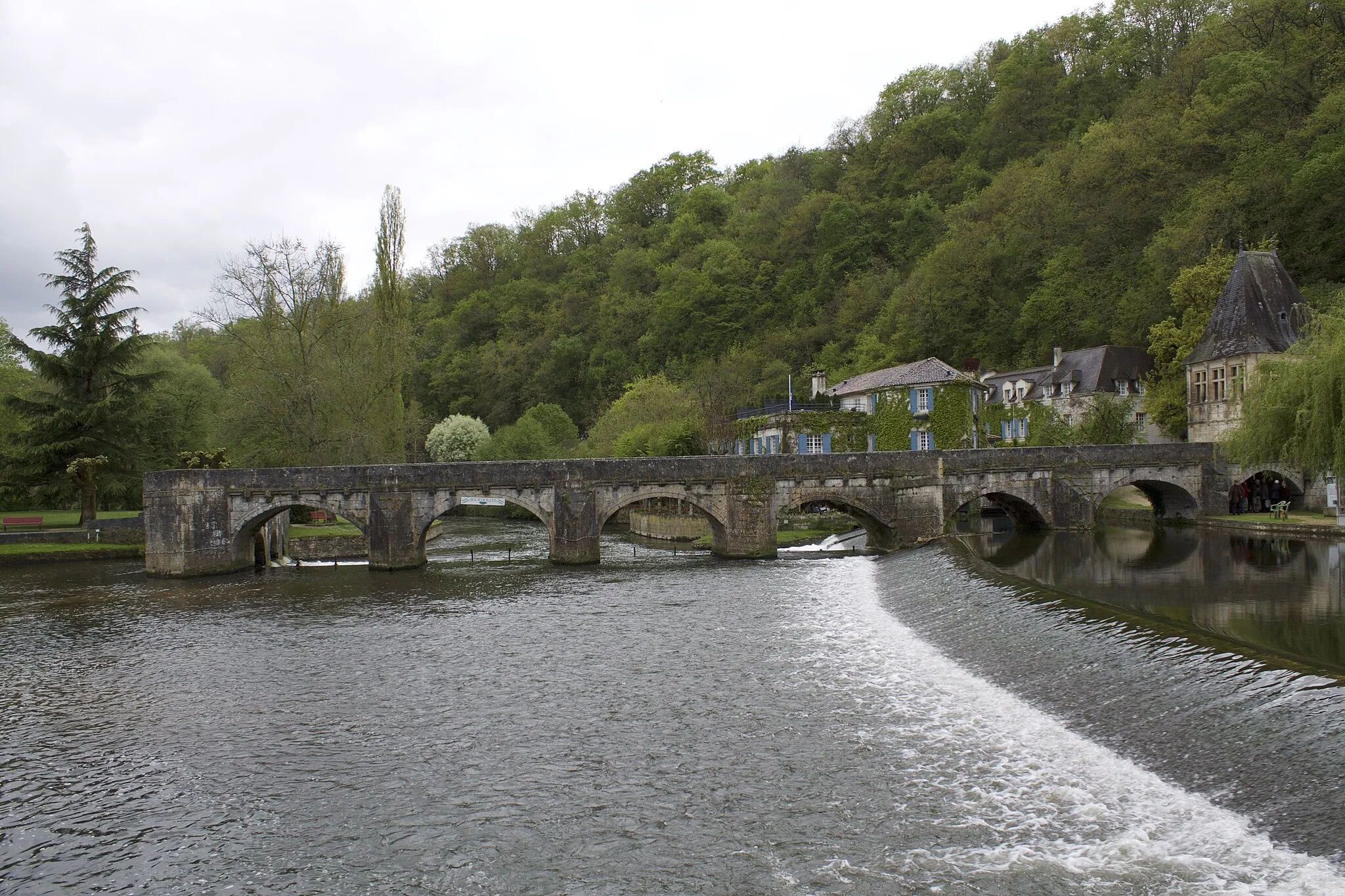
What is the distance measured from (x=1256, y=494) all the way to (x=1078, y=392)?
13602 millimetres

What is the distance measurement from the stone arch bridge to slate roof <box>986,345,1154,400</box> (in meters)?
21.9

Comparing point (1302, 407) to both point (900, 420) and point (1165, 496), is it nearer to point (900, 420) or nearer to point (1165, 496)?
point (1165, 496)

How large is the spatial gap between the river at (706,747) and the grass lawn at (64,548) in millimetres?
17884

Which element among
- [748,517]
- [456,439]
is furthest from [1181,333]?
[456,439]

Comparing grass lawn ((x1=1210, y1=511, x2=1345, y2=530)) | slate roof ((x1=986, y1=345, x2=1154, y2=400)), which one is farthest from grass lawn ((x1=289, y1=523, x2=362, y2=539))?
slate roof ((x1=986, y1=345, x2=1154, y2=400))

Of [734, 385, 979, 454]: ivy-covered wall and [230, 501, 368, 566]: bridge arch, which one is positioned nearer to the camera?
[230, 501, 368, 566]: bridge arch

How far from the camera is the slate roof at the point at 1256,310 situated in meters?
43.1

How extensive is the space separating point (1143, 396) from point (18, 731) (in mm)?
53302

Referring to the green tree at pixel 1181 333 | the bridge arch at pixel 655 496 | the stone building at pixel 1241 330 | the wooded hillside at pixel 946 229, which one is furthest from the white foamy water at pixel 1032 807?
the wooded hillside at pixel 946 229

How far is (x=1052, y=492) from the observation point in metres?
38.5

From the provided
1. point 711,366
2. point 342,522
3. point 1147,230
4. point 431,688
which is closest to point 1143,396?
point 1147,230

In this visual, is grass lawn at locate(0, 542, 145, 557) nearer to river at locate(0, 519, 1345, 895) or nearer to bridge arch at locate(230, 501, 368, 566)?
bridge arch at locate(230, 501, 368, 566)

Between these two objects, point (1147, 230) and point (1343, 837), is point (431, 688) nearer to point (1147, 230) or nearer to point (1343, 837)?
point (1343, 837)

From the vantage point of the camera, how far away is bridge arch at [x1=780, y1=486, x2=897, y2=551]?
35.2 meters
